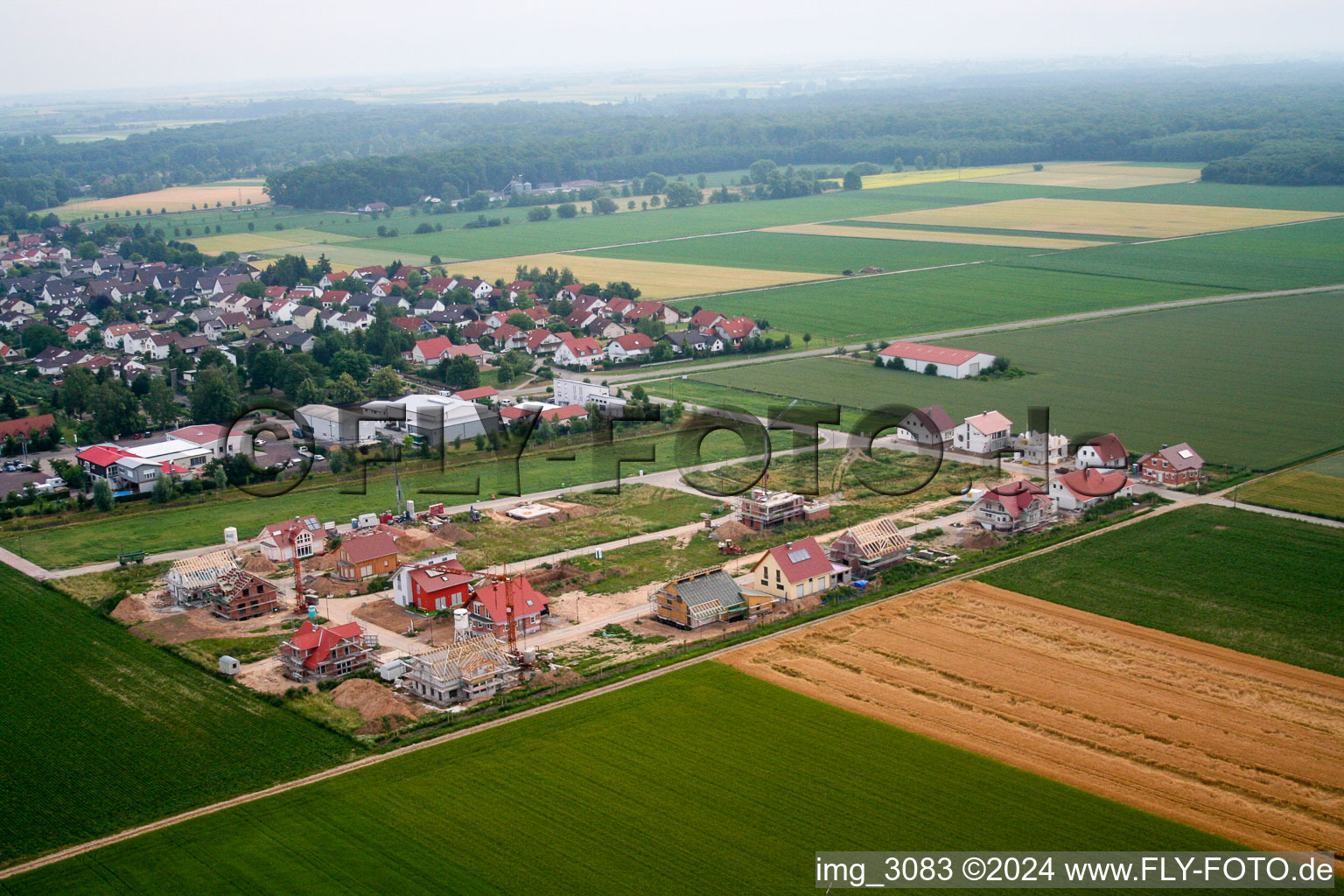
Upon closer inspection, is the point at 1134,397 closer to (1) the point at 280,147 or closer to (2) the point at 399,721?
(2) the point at 399,721

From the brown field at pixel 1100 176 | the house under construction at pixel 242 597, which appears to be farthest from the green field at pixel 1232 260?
the house under construction at pixel 242 597

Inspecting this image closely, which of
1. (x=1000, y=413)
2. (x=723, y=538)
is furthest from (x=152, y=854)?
(x=1000, y=413)

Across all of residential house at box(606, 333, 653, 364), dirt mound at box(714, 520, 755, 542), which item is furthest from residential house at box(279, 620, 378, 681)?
residential house at box(606, 333, 653, 364)

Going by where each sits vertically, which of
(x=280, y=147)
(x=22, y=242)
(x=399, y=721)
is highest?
(x=280, y=147)

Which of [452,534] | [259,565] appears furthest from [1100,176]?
[259,565]

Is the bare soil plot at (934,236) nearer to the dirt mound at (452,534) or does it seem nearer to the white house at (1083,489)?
the white house at (1083,489)

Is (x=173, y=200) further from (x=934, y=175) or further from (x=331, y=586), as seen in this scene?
Result: (x=331, y=586)
